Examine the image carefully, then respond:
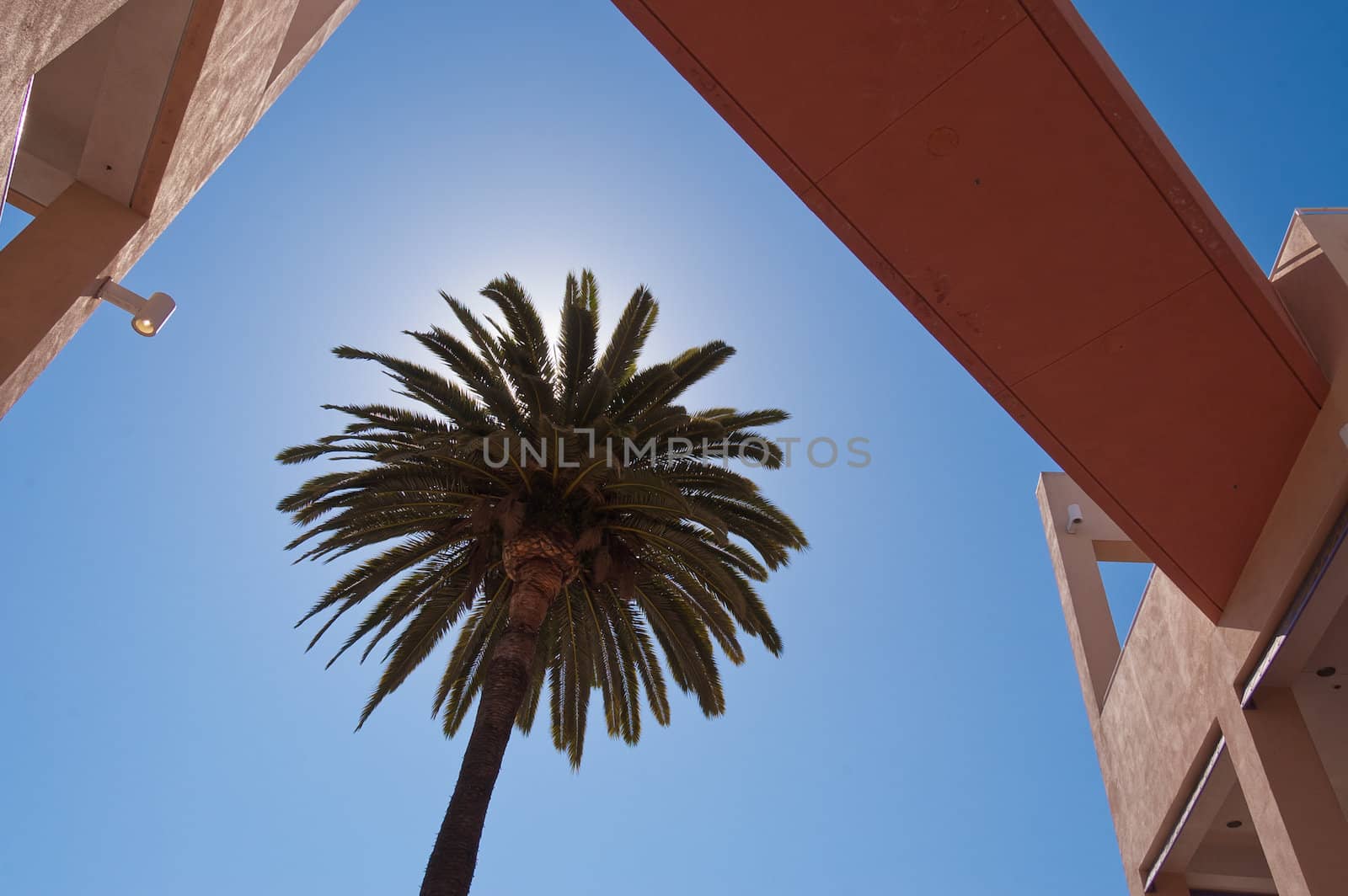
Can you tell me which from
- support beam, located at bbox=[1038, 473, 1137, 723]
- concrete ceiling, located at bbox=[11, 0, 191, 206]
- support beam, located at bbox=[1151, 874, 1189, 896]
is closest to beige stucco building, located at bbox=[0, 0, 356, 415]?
concrete ceiling, located at bbox=[11, 0, 191, 206]

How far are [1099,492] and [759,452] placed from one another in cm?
535

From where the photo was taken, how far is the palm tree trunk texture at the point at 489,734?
25.3 feet

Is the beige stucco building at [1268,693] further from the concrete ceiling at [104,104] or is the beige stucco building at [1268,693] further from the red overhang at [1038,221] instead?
the concrete ceiling at [104,104]

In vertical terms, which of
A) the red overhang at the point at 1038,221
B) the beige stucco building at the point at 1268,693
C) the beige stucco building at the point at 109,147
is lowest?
the beige stucco building at the point at 1268,693

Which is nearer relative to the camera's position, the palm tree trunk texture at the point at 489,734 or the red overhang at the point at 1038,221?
the red overhang at the point at 1038,221

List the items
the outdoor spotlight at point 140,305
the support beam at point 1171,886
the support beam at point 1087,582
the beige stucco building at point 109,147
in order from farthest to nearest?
the support beam at point 1087,582
the support beam at point 1171,886
the outdoor spotlight at point 140,305
the beige stucco building at point 109,147

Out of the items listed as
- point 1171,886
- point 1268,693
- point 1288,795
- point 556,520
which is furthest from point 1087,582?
point 556,520

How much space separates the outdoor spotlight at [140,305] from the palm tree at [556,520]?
2.99m

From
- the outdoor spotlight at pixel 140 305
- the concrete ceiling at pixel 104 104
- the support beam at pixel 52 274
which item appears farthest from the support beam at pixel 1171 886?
the concrete ceiling at pixel 104 104

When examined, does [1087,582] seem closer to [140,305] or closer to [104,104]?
[140,305]

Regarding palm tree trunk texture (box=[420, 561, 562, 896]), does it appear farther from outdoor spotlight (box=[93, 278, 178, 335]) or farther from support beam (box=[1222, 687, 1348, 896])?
support beam (box=[1222, 687, 1348, 896])

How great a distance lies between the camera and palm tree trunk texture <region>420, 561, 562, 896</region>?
7.70m

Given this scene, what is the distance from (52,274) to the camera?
6695 mm

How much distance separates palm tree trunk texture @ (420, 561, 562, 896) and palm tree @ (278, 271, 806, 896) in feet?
0.10
